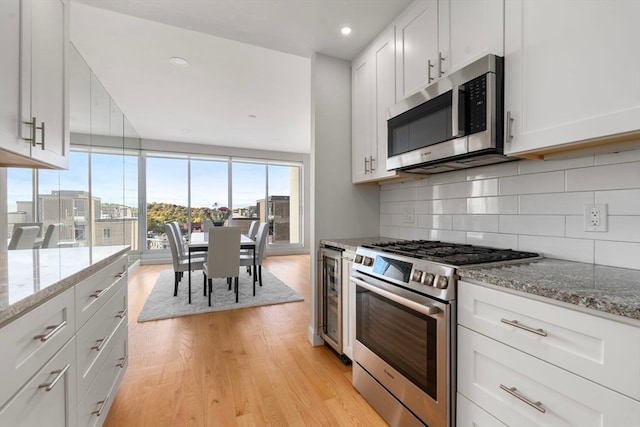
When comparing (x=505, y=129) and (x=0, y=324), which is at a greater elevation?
(x=505, y=129)

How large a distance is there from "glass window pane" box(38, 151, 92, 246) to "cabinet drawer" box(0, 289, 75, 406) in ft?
5.44

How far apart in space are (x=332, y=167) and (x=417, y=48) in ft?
3.52

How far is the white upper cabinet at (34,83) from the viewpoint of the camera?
1.15 metres

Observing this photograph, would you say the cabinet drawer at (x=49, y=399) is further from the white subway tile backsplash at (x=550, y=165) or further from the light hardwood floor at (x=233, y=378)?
the white subway tile backsplash at (x=550, y=165)

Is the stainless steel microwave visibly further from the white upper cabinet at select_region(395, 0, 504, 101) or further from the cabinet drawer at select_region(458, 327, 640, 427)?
the cabinet drawer at select_region(458, 327, 640, 427)

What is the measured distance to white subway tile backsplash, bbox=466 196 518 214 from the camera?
161 cm

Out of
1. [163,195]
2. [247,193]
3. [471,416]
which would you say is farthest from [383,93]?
[163,195]

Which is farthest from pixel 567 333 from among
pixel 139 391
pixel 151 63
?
pixel 151 63

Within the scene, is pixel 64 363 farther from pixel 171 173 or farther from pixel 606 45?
pixel 171 173

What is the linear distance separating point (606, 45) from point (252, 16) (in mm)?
1991

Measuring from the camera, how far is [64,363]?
1012 millimetres

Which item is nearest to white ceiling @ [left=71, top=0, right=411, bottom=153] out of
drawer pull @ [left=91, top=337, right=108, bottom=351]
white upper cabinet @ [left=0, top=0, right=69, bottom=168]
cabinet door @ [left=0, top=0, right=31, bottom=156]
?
white upper cabinet @ [left=0, top=0, right=69, bottom=168]

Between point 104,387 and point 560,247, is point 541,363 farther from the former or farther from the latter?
point 104,387

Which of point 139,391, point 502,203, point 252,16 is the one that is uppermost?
point 252,16
